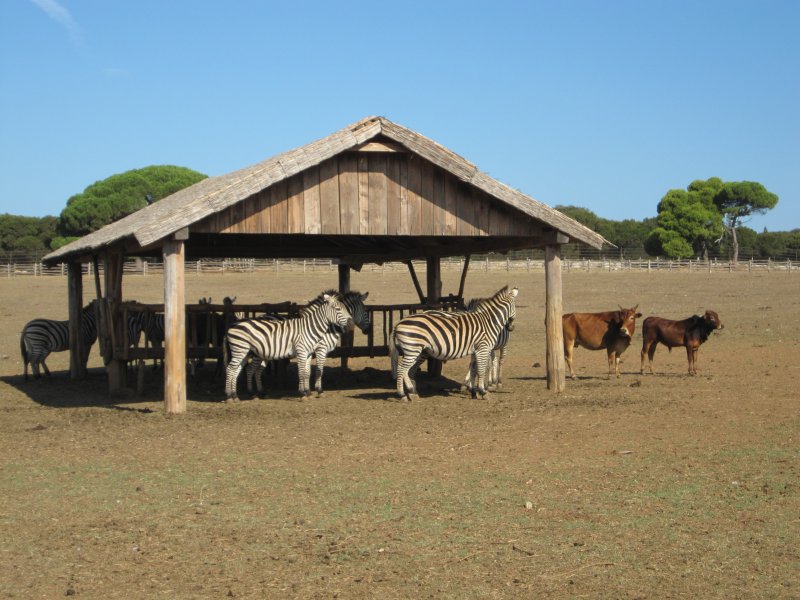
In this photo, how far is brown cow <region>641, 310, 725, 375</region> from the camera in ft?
59.9

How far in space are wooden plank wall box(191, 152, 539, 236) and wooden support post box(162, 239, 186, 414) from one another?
52 cm

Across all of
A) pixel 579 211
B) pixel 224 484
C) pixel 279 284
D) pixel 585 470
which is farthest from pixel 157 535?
pixel 579 211

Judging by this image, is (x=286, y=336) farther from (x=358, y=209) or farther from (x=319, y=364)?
(x=358, y=209)

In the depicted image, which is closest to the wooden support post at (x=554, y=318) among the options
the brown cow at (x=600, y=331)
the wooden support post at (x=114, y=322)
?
the brown cow at (x=600, y=331)

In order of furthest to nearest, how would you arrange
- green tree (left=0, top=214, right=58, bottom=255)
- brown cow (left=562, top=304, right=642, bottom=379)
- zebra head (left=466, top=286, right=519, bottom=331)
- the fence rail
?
green tree (left=0, top=214, right=58, bottom=255) < the fence rail < brown cow (left=562, top=304, right=642, bottom=379) < zebra head (left=466, top=286, right=519, bottom=331)

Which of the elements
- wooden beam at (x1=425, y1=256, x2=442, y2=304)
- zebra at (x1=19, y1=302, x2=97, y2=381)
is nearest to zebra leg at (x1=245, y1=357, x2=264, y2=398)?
wooden beam at (x1=425, y1=256, x2=442, y2=304)

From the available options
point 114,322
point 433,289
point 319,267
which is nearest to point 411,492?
point 114,322

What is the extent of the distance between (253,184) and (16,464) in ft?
16.6

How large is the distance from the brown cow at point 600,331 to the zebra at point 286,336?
4.67 meters

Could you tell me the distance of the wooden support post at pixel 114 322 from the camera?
16578 mm

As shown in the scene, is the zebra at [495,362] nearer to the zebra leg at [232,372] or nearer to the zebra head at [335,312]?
the zebra head at [335,312]

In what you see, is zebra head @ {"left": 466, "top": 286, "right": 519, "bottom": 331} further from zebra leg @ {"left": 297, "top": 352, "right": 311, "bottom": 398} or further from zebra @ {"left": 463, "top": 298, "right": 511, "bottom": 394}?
zebra leg @ {"left": 297, "top": 352, "right": 311, "bottom": 398}

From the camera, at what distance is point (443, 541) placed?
297 inches

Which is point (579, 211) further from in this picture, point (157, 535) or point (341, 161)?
point (157, 535)
